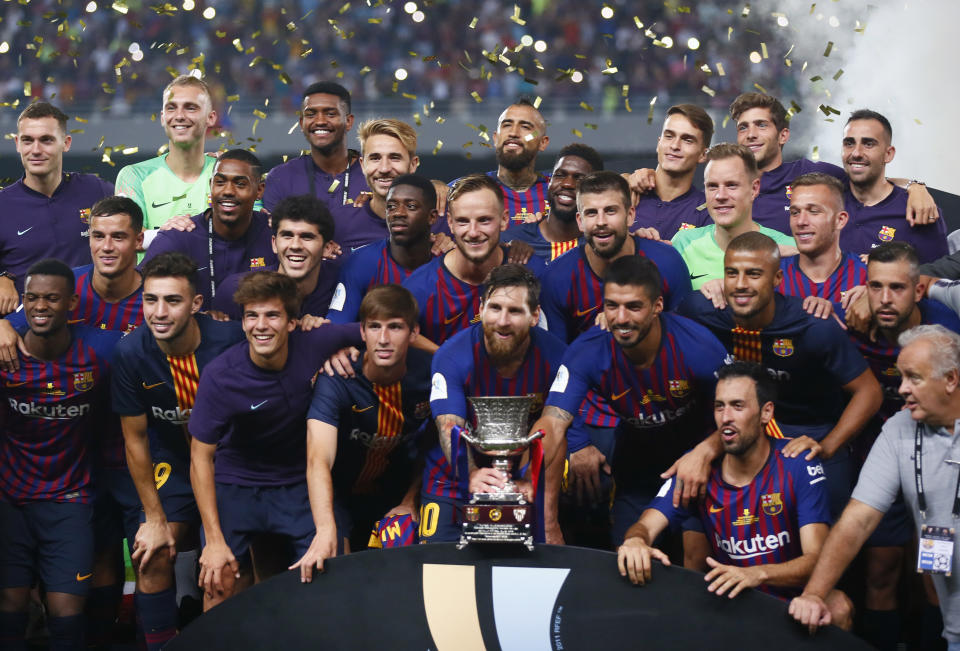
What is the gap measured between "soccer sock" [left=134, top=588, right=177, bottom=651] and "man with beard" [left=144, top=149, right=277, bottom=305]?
4.56ft

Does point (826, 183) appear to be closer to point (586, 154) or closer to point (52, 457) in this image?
point (586, 154)

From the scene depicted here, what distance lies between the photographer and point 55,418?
507cm

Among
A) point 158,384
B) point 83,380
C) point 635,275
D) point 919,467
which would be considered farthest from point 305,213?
point 919,467

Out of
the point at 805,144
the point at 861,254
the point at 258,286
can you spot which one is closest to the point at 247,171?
the point at 258,286

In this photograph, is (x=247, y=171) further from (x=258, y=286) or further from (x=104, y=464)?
(x=104, y=464)

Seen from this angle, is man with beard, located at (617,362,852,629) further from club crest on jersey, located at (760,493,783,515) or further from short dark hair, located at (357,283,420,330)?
short dark hair, located at (357,283,420,330)

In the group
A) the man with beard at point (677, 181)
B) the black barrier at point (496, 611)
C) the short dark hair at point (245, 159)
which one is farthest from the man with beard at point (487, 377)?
the short dark hair at point (245, 159)

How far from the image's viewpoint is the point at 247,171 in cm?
530

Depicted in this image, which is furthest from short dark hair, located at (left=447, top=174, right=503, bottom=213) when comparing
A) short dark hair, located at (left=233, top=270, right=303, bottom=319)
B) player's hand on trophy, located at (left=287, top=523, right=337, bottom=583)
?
player's hand on trophy, located at (left=287, top=523, right=337, bottom=583)

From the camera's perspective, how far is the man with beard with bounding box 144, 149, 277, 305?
17.4 ft

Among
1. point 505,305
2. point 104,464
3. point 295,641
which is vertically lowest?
point 295,641

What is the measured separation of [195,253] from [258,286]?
930 mm

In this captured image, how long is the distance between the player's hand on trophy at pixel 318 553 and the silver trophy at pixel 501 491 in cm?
51

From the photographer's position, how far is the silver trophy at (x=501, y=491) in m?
3.60
